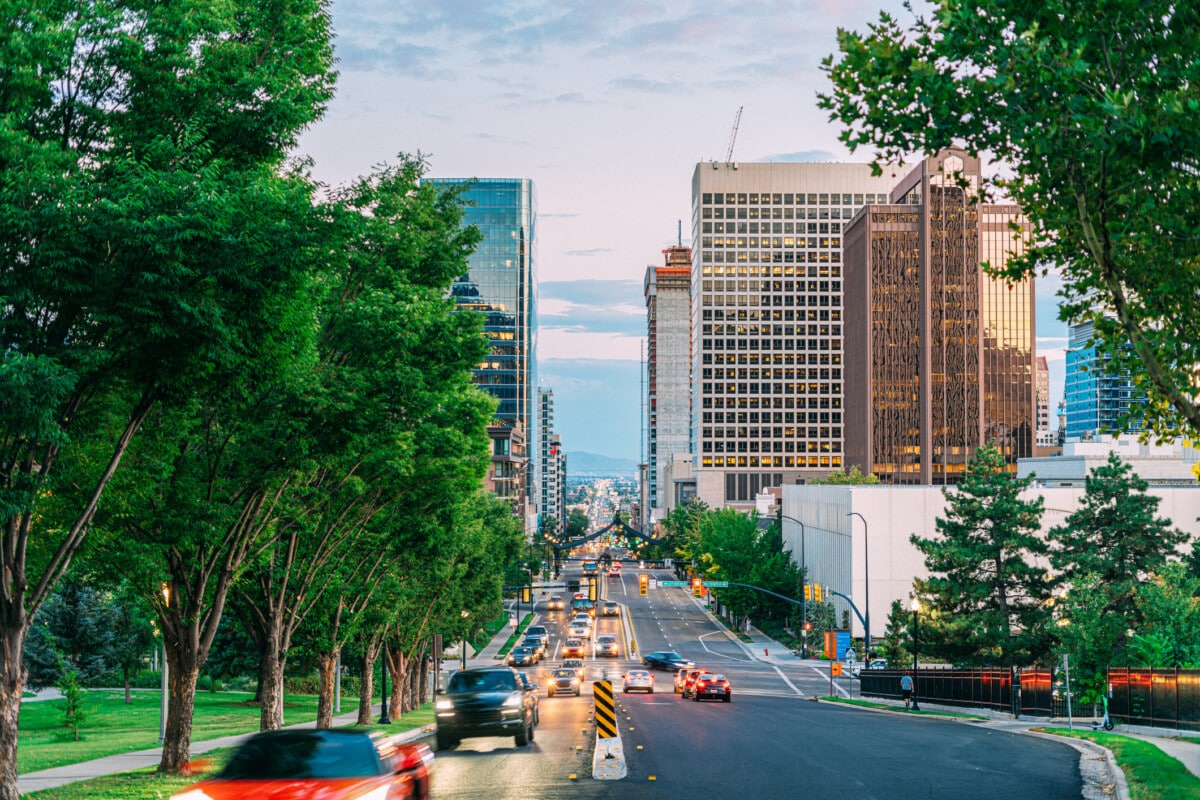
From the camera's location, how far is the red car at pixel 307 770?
10484 millimetres

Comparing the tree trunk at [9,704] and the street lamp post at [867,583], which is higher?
the tree trunk at [9,704]

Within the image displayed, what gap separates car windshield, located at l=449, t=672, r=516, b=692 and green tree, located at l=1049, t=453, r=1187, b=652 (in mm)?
33842

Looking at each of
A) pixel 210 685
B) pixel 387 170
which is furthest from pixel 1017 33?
pixel 210 685

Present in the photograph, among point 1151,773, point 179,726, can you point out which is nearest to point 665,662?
point 179,726

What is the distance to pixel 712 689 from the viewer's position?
4509 cm

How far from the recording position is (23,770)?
75.7ft

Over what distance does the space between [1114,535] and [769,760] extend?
1487 inches

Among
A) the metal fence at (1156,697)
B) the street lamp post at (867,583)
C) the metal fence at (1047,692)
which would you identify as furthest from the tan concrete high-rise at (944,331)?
the metal fence at (1156,697)

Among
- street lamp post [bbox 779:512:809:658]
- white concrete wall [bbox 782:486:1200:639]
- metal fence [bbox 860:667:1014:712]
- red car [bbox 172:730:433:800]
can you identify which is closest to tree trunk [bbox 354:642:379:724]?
metal fence [bbox 860:667:1014:712]

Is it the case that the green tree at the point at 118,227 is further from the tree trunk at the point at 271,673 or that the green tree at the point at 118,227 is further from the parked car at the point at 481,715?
the tree trunk at the point at 271,673

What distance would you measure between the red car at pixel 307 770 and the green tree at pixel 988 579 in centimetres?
4585

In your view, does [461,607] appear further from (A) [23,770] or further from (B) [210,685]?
(A) [23,770]

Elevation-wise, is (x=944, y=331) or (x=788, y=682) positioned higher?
(x=944, y=331)

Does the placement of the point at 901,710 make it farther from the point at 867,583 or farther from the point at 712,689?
the point at 867,583
